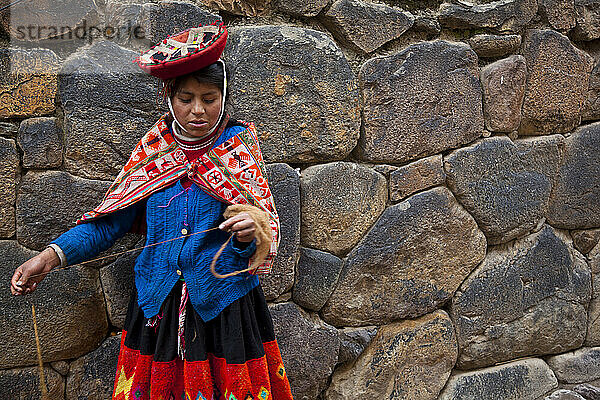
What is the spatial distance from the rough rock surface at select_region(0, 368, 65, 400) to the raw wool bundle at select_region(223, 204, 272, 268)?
82cm

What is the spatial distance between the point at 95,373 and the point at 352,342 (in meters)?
0.90

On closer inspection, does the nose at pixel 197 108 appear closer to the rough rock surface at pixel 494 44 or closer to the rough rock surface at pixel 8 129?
the rough rock surface at pixel 8 129

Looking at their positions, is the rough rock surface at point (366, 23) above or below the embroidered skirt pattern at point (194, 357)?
above

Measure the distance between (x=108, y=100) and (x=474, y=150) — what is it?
4.49ft

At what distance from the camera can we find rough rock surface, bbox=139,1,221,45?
74.5 inches

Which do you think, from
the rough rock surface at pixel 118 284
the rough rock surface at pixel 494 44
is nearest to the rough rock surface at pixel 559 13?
the rough rock surface at pixel 494 44

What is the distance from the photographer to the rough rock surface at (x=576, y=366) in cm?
268

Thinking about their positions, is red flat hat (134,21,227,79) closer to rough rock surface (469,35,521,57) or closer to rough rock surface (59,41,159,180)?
rough rock surface (59,41,159,180)

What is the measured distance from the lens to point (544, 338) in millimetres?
2623

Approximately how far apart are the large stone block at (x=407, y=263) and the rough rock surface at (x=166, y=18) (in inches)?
38.2

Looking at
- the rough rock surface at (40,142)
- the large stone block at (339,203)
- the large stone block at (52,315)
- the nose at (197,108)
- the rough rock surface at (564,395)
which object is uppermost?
the nose at (197,108)

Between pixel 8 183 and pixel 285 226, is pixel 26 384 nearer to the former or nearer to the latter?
pixel 8 183

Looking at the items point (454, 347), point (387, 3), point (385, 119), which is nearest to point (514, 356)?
point (454, 347)

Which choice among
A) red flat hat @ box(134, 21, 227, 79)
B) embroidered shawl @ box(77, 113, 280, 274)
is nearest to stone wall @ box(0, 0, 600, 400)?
embroidered shawl @ box(77, 113, 280, 274)
